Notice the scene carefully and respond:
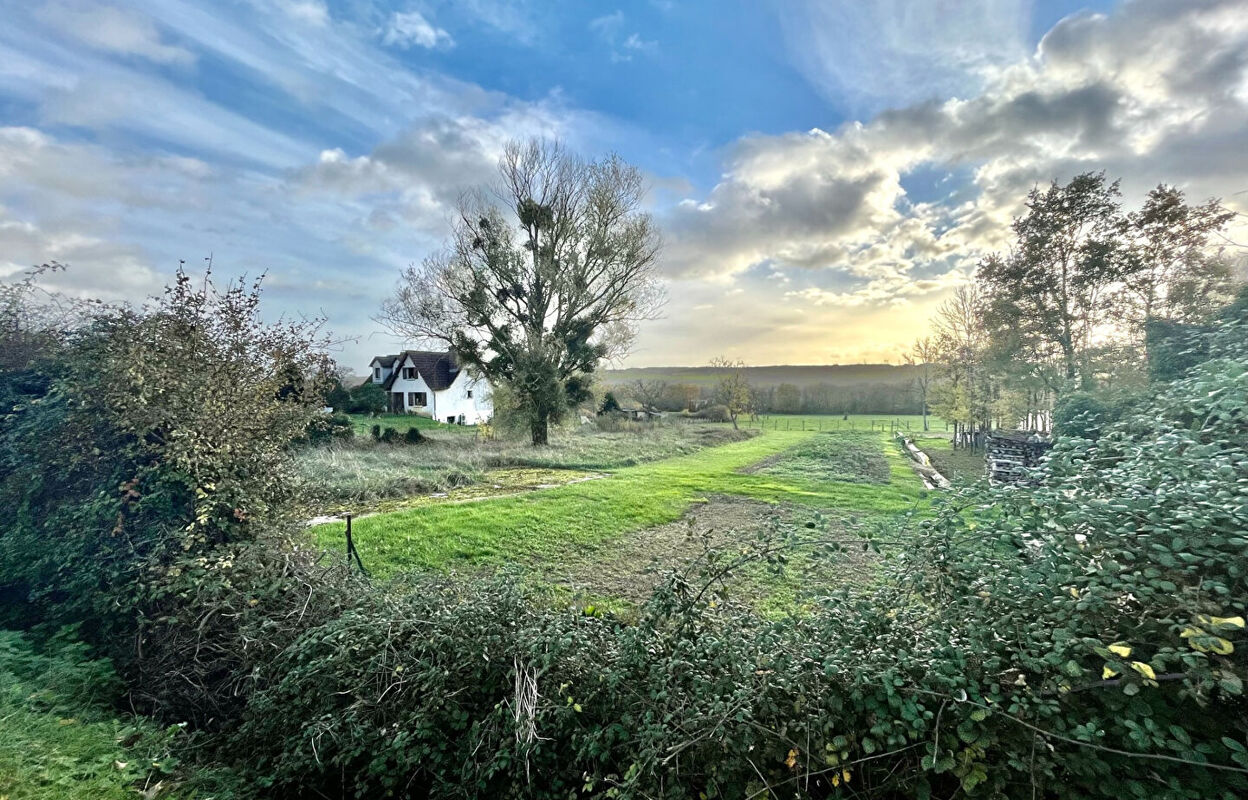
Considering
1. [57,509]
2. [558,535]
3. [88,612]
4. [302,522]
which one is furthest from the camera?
[558,535]

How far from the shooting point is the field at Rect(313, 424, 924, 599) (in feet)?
16.7

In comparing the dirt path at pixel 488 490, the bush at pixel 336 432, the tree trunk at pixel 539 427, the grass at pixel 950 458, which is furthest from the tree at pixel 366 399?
the grass at pixel 950 458

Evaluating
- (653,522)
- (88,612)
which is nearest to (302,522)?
(88,612)

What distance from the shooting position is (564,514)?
770cm

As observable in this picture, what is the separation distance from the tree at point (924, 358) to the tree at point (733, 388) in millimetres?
8934

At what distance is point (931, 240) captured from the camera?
5.59 meters

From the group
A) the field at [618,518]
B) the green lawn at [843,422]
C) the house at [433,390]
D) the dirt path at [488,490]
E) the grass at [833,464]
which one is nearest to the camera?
the field at [618,518]

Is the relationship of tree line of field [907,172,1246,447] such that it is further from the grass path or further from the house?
the house

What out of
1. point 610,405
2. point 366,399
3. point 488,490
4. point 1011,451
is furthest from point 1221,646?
point 366,399

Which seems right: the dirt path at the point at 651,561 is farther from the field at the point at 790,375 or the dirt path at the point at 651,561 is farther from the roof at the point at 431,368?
the roof at the point at 431,368

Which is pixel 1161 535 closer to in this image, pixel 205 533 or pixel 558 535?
pixel 205 533

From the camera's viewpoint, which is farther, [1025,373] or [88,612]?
[1025,373]

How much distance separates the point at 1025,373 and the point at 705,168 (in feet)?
34.7

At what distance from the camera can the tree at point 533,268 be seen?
15766 mm
